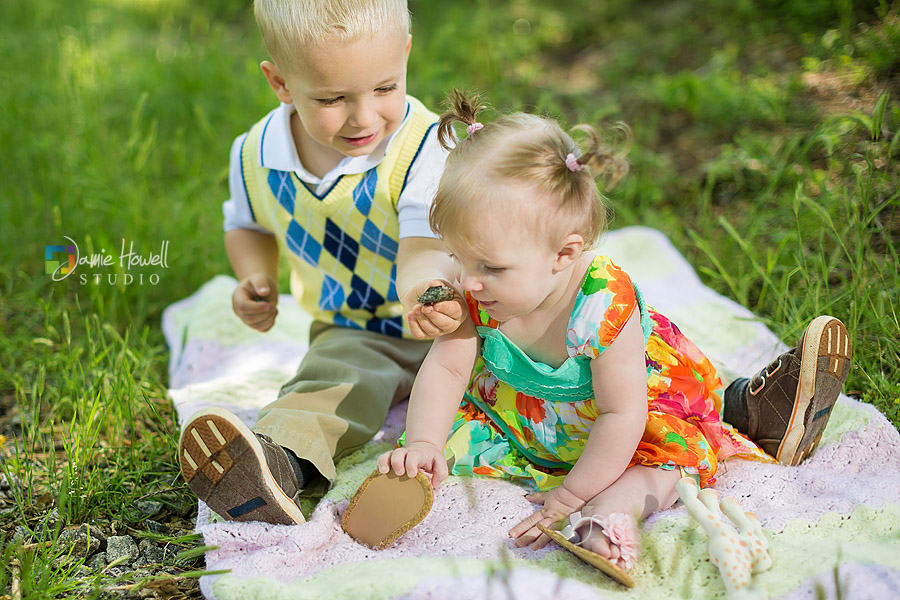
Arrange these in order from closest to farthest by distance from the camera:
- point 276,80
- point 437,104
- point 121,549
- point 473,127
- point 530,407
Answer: point 473,127, point 121,549, point 530,407, point 276,80, point 437,104

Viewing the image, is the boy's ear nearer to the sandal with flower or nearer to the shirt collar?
the shirt collar

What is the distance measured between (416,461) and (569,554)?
1.04 feet

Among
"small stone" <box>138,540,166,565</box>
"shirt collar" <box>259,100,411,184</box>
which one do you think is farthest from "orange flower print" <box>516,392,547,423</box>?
"small stone" <box>138,540,166,565</box>

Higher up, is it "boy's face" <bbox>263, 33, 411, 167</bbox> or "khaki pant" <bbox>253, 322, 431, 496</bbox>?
"boy's face" <bbox>263, 33, 411, 167</bbox>

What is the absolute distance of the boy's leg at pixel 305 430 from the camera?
4.61 feet

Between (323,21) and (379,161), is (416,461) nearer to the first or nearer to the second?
(379,161)

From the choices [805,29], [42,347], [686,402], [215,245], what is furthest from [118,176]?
[805,29]

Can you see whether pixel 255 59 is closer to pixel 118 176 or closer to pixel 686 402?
pixel 118 176

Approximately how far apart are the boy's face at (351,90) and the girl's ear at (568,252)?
0.52 meters

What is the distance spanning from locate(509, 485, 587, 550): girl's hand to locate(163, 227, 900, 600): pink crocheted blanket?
27 millimetres

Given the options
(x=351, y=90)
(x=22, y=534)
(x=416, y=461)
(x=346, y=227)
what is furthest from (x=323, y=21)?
(x=22, y=534)

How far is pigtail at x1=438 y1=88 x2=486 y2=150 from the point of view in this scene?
4.56 feet

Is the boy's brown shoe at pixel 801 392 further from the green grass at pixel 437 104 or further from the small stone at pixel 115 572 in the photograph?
the small stone at pixel 115 572

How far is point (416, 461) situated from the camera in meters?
1.43
